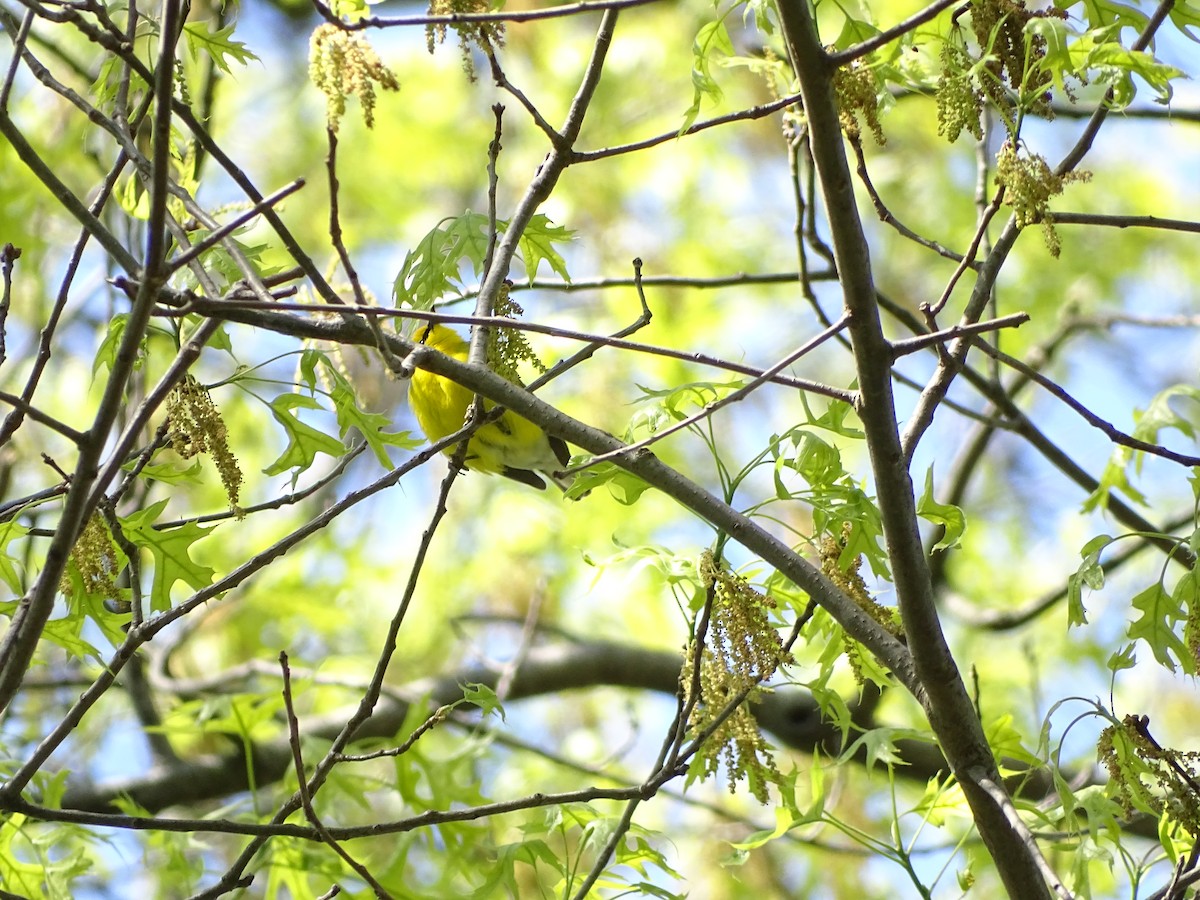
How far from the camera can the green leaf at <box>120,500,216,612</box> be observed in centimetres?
226

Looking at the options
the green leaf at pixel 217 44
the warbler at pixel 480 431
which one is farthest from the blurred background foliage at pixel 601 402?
the green leaf at pixel 217 44

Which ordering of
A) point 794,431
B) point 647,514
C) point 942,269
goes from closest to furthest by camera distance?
point 794,431 → point 647,514 → point 942,269

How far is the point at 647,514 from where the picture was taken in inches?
254

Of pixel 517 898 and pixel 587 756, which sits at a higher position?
pixel 587 756

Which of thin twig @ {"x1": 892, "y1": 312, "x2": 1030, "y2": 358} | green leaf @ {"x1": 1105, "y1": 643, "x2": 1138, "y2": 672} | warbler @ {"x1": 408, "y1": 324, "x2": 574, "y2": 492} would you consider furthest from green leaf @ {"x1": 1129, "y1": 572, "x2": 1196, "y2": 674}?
warbler @ {"x1": 408, "y1": 324, "x2": 574, "y2": 492}

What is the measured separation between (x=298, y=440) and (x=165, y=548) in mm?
332

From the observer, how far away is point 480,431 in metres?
4.12

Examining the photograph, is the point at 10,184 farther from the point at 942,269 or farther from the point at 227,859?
the point at 942,269

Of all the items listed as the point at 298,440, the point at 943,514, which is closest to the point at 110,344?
the point at 298,440

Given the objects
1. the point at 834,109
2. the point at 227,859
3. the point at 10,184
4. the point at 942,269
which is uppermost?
the point at 942,269

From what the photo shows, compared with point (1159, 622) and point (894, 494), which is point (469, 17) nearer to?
point (894, 494)

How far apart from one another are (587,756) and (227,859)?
221 centimetres

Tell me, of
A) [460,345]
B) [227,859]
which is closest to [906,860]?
[460,345]

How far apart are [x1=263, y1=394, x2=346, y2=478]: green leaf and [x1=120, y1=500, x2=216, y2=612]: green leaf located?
199mm
